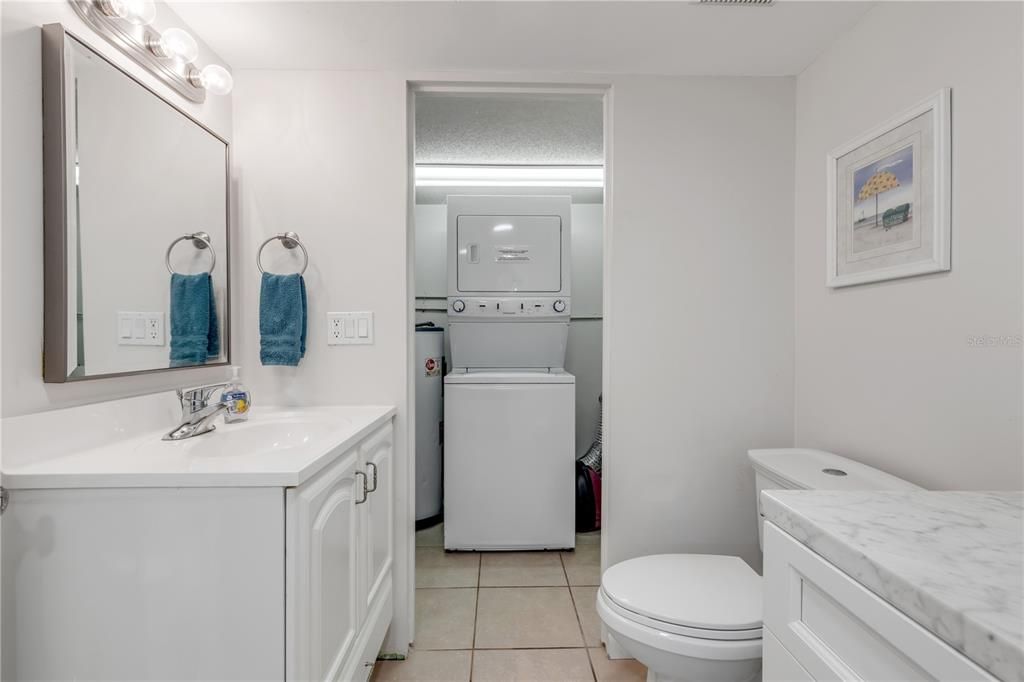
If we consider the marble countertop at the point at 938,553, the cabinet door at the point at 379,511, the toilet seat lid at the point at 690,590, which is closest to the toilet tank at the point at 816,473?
the toilet seat lid at the point at 690,590

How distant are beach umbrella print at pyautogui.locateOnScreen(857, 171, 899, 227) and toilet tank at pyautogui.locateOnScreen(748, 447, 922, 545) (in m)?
0.73

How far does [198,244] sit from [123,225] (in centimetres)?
29

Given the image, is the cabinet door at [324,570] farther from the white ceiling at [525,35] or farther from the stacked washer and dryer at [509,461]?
the white ceiling at [525,35]

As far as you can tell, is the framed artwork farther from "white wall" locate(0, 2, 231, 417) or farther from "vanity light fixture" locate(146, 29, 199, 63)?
"white wall" locate(0, 2, 231, 417)

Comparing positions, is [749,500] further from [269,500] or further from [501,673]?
[269,500]

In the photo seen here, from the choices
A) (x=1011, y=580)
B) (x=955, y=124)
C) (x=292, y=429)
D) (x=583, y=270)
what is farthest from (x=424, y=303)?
(x=1011, y=580)

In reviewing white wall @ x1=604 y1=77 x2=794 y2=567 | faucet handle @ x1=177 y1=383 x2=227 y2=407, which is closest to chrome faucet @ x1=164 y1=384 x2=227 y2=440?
faucet handle @ x1=177 y1=383 x2=227 y2=407

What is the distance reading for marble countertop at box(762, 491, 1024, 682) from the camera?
455 millimetres

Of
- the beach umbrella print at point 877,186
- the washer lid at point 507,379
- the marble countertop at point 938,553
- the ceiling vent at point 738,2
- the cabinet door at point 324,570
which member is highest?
the ceiling vent at point 738,2

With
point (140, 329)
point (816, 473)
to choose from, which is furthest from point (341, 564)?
point (816, 473)

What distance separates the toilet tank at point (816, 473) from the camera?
4.25 ft

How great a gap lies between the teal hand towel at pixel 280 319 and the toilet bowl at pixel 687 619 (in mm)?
1318

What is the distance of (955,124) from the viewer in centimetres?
116

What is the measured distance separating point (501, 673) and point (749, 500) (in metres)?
1.13
